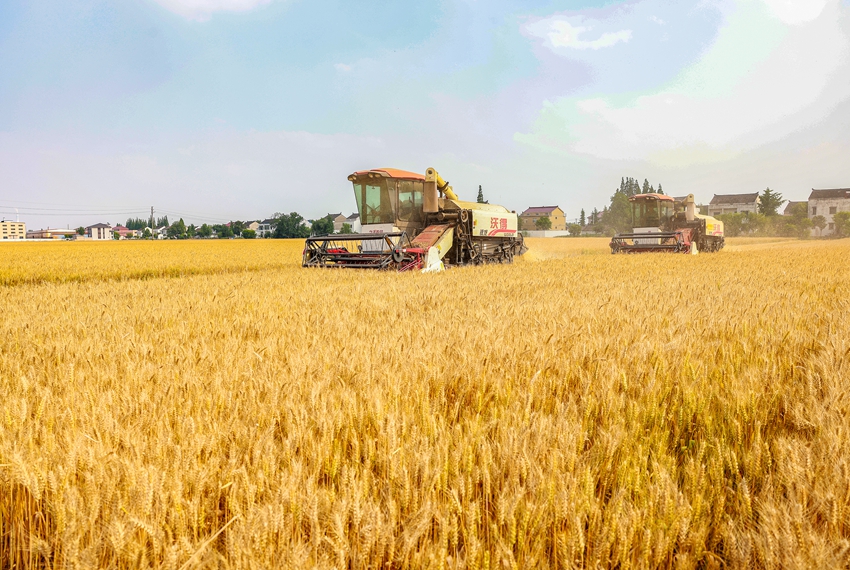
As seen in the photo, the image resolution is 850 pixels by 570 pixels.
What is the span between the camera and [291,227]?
8606cm

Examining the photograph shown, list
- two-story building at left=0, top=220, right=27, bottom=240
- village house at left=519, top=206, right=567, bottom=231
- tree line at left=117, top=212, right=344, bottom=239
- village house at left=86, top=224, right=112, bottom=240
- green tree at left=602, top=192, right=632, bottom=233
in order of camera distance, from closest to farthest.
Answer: tree line at left=117, top=212, right=344, bottom=239
green tree at left=602, top=192, right=632, bottom=233
village house at left=519, top=206, right=567, bottom=231
two-story building at left=0, top=220, right=27, bottom=240
village house at left=86, top=224, right=112, bottom=240

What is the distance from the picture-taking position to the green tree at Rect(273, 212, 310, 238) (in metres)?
85.1

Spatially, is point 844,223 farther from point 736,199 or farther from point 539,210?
point 539,210

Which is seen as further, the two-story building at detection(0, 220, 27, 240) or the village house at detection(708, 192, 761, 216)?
the two-story building at detection(0, 220, 27, 240)

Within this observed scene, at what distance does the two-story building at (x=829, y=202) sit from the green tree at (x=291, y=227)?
318 feet

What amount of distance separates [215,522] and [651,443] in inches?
67.6

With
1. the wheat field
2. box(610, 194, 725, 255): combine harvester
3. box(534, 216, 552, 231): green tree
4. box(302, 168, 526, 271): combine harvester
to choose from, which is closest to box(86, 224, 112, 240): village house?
box(534, 216, 552, 231): green tree

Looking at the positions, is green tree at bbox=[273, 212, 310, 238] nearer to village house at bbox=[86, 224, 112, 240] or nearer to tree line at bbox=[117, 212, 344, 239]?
tree line at bbox=[117, 212, 344, 239]

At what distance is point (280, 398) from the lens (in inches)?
99.3

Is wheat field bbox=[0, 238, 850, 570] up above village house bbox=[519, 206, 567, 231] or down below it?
below

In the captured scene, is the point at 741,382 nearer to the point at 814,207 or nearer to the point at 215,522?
the point at 215,522

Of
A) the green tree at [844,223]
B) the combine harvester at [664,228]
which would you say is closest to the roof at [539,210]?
the green tree at [844,223]

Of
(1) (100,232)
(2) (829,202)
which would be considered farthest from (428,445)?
(1) (100,232)

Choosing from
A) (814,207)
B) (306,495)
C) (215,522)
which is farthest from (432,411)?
(814,207)
